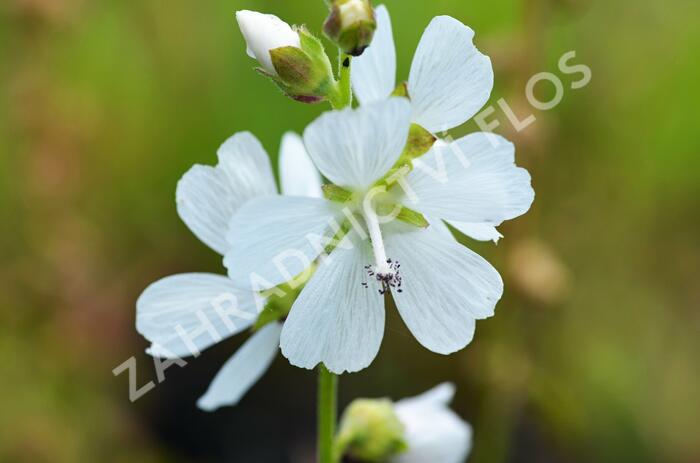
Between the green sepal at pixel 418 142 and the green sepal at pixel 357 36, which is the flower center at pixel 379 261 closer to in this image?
the green sepal at pixel 418 142

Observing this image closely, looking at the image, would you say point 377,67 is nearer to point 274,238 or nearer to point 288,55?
point 288,55

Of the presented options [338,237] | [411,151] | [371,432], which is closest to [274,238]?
[338,237]

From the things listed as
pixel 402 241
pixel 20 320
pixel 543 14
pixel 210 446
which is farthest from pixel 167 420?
pixel 402 241

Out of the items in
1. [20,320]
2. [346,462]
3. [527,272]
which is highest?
[20,320]

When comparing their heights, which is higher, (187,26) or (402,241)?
Answer: (187,26)

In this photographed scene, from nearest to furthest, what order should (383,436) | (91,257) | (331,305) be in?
(331,305), (383,436), (91,257)

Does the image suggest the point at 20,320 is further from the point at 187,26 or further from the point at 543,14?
the point at 543,14
